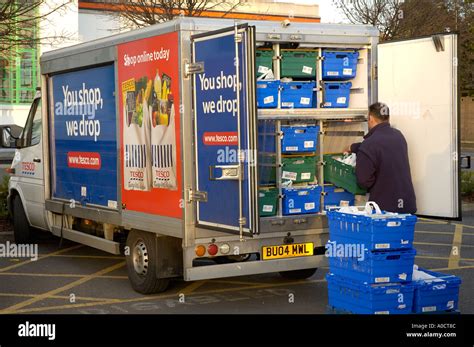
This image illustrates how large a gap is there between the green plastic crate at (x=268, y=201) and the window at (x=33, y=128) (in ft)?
14.8

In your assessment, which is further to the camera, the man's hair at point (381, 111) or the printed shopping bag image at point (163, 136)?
the printed shopping bag image at point (163, 136)

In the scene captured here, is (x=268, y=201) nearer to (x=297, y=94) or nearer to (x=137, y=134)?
(x=297, y=94)

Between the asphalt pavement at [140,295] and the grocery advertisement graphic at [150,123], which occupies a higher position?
the grocery advertisement graphic at [150,123]

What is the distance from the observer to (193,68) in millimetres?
8219

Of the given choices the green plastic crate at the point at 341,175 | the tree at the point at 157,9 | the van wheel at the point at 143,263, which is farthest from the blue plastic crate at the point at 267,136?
the tree at the point at 157,9

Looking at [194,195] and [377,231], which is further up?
[194,195]

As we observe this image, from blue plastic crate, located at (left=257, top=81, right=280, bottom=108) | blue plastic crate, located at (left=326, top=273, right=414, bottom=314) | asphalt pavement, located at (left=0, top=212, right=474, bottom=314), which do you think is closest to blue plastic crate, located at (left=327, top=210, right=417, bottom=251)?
blue plastic crate, located at (left=326, top=273, right=414, bottom=314)

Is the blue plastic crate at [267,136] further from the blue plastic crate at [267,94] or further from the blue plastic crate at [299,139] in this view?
the blue plastic crate at [267,94]

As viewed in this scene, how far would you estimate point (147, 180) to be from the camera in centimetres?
908

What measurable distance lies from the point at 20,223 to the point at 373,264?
7290 millimetres

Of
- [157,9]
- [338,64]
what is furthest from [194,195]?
[157,9]

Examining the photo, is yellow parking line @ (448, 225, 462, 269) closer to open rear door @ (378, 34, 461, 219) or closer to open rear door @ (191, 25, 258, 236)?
open rear door @ (378, 34, 461, 219)

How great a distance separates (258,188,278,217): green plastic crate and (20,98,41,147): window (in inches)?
178

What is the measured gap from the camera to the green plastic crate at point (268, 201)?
8750 mm
